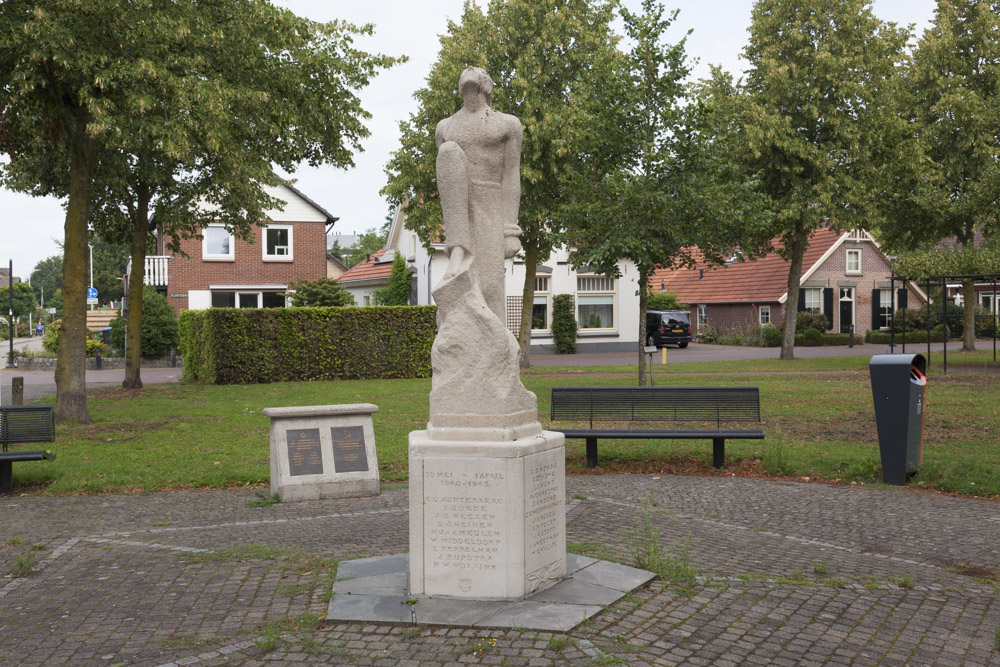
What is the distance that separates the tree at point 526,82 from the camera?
2431 cm

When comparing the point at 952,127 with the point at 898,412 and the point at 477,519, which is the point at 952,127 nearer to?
the point at 898,412

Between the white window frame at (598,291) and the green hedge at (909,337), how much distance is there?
14.7 meters

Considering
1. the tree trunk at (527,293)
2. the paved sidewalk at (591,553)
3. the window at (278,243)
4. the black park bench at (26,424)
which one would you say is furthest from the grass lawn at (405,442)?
the window at (278,243)

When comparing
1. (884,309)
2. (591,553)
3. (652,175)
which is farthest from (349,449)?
(884,309)

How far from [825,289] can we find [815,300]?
77cm

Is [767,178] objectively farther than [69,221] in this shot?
Yes

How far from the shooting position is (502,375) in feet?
18.2

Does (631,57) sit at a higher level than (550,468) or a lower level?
higher

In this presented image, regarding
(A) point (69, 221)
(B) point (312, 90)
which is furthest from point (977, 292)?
(A) point (69, 221)

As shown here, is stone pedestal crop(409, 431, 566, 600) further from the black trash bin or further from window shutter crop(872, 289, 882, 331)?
window shutter crop(872, 289, 882, 331)

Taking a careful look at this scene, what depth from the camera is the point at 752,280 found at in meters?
47.0

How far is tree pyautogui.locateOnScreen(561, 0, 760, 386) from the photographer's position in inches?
604

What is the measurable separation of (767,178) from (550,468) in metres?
24.1

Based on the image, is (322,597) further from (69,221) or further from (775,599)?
(69,221)
